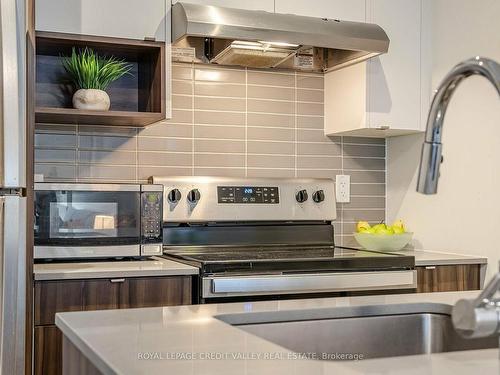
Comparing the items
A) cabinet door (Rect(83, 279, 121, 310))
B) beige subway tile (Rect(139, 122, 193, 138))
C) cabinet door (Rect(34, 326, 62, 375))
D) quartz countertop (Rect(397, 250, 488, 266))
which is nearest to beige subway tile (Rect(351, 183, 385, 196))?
quartz countertop (Rect(397, 250, 488, 266))

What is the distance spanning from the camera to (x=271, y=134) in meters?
3.45

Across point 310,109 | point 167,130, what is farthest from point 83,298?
point 310,109

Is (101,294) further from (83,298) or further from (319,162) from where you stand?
(319,162)

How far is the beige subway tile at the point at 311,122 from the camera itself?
11.5 feet

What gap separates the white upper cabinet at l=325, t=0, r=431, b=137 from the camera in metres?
3.24

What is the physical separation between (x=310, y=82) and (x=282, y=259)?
1.17 metres

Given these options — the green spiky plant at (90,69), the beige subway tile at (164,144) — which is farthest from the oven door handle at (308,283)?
the green spiky plant at (90,69)

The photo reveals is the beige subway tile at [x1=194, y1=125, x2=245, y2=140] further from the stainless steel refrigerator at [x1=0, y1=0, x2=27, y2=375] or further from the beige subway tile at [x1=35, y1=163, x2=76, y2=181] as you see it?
the stainless steel refrigerator at [x1=0, y1=0, x2=27, y2=375]

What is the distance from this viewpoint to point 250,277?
8.63 feet

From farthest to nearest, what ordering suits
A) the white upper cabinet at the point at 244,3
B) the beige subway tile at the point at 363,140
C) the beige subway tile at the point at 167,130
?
the beige subway tile at the point at 363,140 < the beige subway tile at the point at 167,130 < the white upper cabinet at the point at 244,3

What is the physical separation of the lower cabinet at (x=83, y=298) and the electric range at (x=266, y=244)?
12 centimetres

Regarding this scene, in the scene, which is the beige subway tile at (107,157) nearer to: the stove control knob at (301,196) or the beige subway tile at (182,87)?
the beige subway tile at (182,87)

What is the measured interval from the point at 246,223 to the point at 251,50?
0.80 meters

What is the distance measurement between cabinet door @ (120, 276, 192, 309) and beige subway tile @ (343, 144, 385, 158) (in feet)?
4.44
